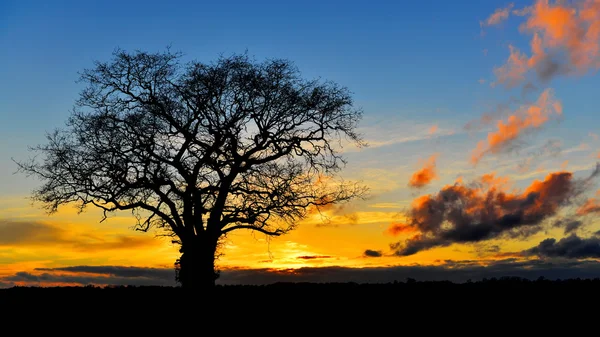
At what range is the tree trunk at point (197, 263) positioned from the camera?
99.7ft

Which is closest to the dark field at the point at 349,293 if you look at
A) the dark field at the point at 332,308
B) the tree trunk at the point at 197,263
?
the dark field at the point at 332,308

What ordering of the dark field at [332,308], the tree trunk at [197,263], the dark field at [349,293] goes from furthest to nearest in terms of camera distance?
the tree trunk at [197,263] → the dark field at [349,293] → the dark field at [332,308]

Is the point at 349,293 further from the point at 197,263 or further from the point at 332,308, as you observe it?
the point at 197,263

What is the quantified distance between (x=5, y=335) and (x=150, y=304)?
177 inches

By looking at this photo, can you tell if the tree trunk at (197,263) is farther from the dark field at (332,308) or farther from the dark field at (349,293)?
the dark field at (332,308)

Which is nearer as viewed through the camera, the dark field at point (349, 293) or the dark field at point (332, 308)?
the dark field at point (332, 308)

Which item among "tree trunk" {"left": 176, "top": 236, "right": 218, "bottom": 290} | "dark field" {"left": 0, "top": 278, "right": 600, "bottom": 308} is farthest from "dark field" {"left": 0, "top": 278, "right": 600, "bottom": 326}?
"tree trunk" {"left": 176, "top": 236, "right": 218, "bottom": 290}

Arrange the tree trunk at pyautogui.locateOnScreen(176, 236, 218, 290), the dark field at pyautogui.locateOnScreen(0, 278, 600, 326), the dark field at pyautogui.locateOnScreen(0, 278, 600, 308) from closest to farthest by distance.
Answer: the dark field at pyautogui.locateOnScreen(0, 278, 600, 326), the dark field at pyautogui.locateOnScreen(0, 278, 600, 308), the tree trunk at pyautogui.locateOnScreen(176, 236, 218, 290)

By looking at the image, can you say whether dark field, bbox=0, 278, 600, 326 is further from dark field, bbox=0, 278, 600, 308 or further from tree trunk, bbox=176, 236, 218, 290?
tree trunk, bbox=176, 236, 218, 290

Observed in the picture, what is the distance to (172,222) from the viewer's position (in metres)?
30.8

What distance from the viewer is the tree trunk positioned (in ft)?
99.7

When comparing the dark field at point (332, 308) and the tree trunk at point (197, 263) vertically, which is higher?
the tree trunk at point (197, 263)

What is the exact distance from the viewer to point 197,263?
30469mm

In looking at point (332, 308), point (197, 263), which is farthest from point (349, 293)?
point (197, 263)
